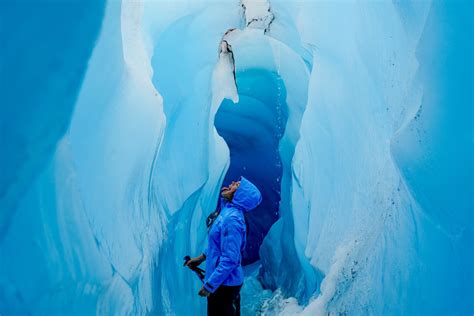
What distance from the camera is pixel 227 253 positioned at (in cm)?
286

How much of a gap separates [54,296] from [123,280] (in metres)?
0.61

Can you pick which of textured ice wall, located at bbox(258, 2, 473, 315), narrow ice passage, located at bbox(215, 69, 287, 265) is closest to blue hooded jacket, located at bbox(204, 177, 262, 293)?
textured ice wall, located at bbox(258, 2, 473, 315)

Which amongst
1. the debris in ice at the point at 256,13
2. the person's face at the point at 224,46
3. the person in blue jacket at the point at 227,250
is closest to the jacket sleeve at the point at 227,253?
the person in blue jacket at the point at 227,250

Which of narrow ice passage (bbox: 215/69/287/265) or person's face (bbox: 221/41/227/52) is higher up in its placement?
person's face (bbox: 221/41/227/52)

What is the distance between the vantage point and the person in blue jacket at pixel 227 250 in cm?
284

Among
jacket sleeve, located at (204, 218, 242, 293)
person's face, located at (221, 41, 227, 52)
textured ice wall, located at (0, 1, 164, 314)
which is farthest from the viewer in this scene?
person's face, located at (221, 41, 227, 52)

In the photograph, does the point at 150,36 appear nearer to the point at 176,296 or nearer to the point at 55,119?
the point at 55,119

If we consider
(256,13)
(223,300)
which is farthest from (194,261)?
(256,13)

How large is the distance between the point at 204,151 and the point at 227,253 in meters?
1.91

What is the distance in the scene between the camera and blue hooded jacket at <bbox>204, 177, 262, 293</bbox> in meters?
2.84

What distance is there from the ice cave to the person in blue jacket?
569 millimetres

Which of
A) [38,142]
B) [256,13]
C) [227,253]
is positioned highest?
[256,13]

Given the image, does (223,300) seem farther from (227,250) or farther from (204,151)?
(204,151)

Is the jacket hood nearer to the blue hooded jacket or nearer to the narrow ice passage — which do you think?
the blue hooded jacket
